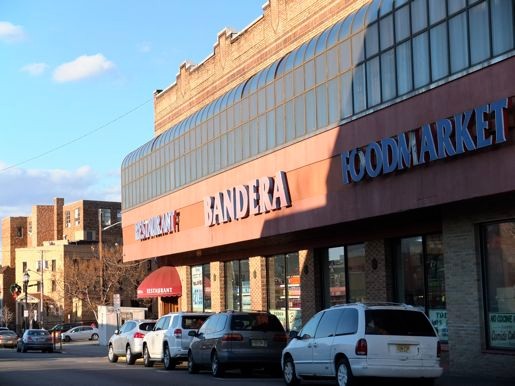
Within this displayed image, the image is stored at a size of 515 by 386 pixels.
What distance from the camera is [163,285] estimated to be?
39.4m

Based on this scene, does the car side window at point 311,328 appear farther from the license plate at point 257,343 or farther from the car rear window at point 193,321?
the car rear window at point 193,321

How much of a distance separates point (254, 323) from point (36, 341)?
2848 cm

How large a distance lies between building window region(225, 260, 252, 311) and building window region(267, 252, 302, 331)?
1.97m

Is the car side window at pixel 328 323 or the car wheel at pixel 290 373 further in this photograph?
the car wheel at pixel 290 373

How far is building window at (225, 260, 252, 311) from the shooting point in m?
33.2

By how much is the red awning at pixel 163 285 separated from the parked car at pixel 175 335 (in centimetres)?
1303

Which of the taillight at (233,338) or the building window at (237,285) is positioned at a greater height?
the building window at (237,285)

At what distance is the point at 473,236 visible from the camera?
757 inches

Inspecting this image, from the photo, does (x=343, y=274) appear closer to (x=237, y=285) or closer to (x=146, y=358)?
(x=146, y=358)

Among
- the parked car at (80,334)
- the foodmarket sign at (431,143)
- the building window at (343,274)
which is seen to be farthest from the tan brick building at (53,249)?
the foodmarket sign at (431,143)

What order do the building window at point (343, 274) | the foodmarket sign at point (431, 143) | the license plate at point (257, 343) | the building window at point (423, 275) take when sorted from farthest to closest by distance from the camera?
the building window at point (343, 274), the building window at point (423, 275), the license plate at point (257, 343), the foodmarket sign at point (431, 143)

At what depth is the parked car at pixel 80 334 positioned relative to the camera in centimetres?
6594

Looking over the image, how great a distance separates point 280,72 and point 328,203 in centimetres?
562

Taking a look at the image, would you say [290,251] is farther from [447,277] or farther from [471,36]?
[471,36]
